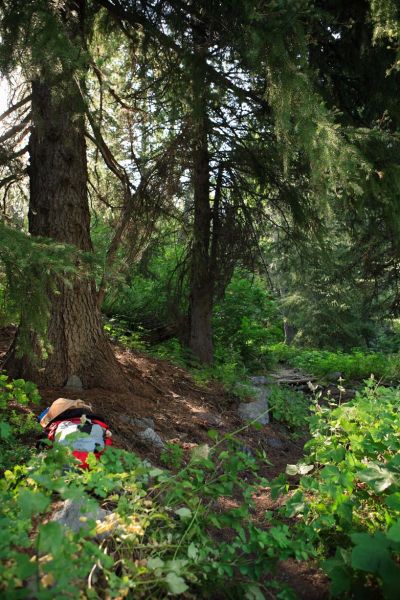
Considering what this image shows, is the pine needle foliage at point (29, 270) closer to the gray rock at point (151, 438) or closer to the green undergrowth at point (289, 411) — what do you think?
the gray rock at point (151, 438)

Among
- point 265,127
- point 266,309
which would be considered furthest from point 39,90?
point 266,309

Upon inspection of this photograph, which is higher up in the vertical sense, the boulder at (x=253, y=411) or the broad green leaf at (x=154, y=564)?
the broad green leaf at (x=154, y=564)

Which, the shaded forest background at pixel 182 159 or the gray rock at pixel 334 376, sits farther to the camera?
the gray rock at pixel 334 376

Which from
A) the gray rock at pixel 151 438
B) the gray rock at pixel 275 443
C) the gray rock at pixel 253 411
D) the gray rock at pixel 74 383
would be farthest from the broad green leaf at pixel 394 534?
the gray rock at pixel 253 411

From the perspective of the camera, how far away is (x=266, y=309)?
1240 cm

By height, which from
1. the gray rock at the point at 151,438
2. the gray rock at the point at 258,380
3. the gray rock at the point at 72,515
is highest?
the gray rock at the point at 72,515

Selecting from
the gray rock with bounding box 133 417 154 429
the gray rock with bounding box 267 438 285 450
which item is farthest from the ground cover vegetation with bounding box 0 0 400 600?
the gray rock with bounding box 133 417 154 429

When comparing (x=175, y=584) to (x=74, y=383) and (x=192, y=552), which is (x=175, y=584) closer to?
(x=192, y=552)

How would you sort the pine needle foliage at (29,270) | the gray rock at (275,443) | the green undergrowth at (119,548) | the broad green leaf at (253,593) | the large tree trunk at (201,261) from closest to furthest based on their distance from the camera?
the green undergrowth at (119,548) → the broad green leaf at (253,593) → the pine needle foliage at (29,270) → the gray rock at (275,443) → the large tree trunk at (201,261)

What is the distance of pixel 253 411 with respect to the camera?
6445 millimetres

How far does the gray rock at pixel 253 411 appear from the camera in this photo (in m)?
6.31

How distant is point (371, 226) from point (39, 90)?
15.0 ft

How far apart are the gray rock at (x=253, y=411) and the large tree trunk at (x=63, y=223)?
6.86 ft

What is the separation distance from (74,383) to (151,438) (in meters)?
1.04
